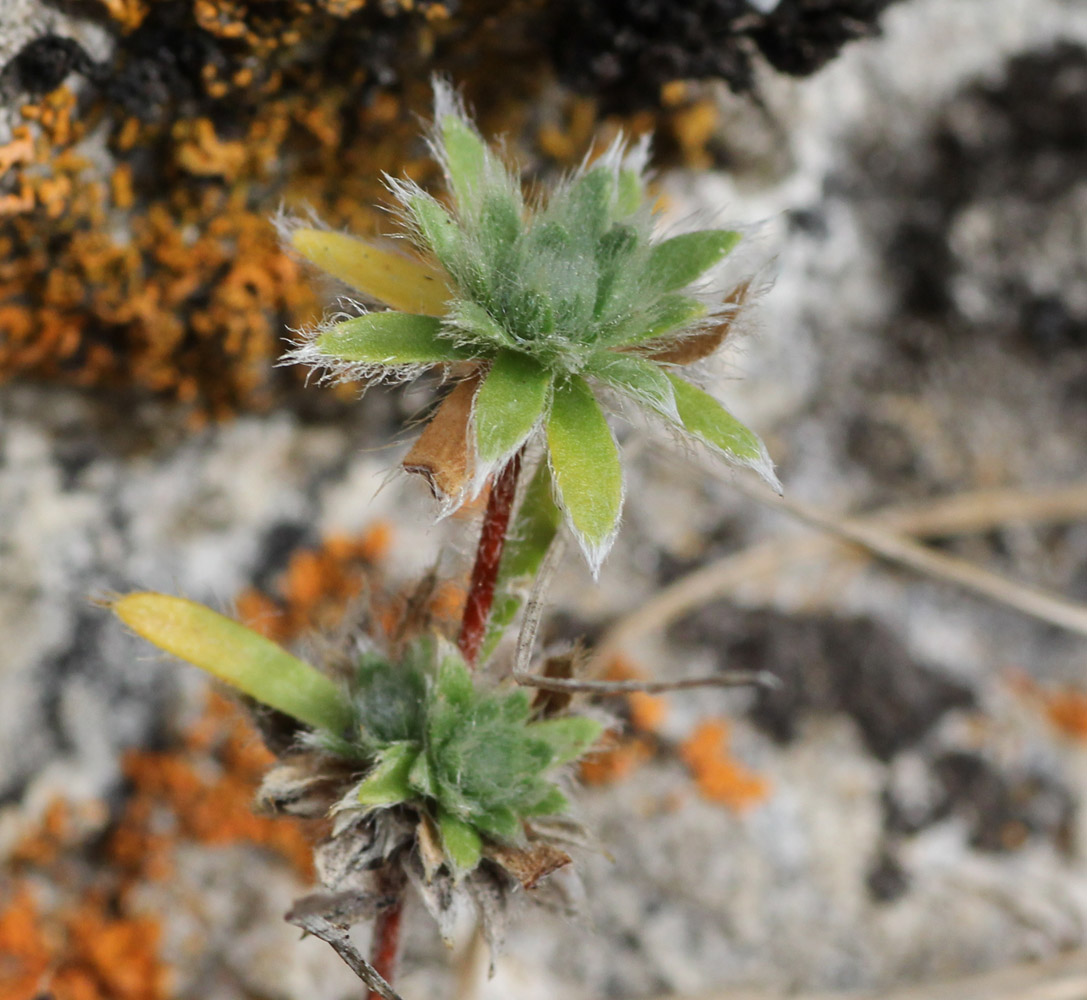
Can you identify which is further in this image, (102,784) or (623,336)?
(102,784)

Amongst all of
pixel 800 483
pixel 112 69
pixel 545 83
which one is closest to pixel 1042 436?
pixel 800 483

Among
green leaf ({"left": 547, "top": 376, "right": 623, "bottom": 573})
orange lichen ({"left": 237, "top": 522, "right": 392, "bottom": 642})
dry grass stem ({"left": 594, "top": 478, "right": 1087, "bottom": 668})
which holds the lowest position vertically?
dry grass stem ({"left": 594, "top": 478, "right": 1087, "bottom": 668})

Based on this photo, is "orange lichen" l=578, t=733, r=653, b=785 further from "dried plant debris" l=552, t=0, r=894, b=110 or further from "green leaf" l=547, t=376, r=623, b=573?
"dried plant debris" l=552, t=0, r=894, b=110

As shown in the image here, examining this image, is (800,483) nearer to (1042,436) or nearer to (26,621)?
(1042,436)

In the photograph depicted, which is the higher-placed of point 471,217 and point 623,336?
point 471,217

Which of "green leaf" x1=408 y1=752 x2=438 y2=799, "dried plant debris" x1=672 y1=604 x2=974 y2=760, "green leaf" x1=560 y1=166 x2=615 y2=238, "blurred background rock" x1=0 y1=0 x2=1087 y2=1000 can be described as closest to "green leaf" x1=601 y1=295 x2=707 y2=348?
"green leaf" x1=560 y1=166 x2=615 y2=238

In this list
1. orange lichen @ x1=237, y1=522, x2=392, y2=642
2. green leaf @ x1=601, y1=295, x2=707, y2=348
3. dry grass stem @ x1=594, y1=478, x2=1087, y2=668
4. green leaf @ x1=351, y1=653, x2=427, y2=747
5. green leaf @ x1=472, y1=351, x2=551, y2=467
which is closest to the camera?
green leaf @ x1=472, y1=351, x2=551, y2=467

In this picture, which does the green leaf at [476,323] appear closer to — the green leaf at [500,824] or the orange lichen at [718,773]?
the green leaf at [500,824]
